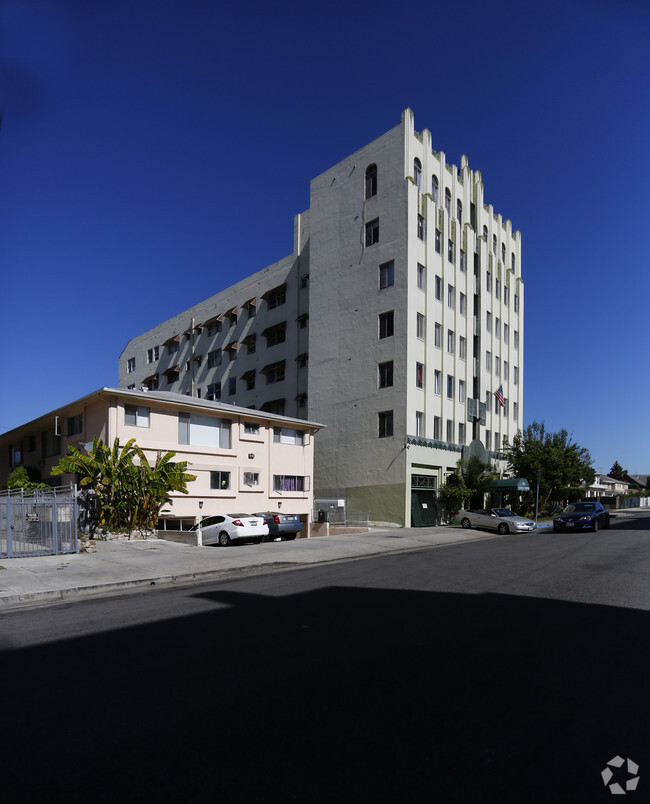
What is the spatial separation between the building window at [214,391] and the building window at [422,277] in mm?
24051

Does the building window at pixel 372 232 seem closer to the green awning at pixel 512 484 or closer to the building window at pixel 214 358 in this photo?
the green awning at pixel 512 484

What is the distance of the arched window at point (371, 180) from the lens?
39.9 metres

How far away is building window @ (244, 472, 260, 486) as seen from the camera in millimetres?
30734

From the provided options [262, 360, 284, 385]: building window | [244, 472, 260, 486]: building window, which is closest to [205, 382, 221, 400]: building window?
[262, 360, 284, 385]: building window

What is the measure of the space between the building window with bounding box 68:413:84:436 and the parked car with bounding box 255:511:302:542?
11111 mm

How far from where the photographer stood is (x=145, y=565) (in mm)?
14758

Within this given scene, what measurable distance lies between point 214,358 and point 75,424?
2777 cm

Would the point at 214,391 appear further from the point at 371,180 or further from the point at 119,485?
the point at 119,485

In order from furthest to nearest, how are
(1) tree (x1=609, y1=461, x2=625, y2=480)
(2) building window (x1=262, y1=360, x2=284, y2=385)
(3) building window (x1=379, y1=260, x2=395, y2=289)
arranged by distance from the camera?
(1) tree (x1=609, y1=461, x2=625, y2=480)
(2) building window (x1=262, y1=360, x2=284, y2=385)
(3) building window (x1=379, y1=260, x2=395, y2=289)

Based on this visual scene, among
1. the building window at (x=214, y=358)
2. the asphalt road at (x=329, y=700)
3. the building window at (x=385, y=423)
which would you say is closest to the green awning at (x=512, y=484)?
the building window at (x=385, y=423)

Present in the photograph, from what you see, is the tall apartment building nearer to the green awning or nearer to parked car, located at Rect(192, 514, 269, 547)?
the green awning

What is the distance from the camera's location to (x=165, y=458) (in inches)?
949

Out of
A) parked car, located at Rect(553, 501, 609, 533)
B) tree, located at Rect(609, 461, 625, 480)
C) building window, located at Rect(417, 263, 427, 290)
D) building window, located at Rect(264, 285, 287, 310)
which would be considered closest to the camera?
parked car, located at Rect(553, 501, 609, 533)

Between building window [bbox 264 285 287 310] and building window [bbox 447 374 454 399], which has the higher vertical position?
building window [bbox 264 285 287 310]
